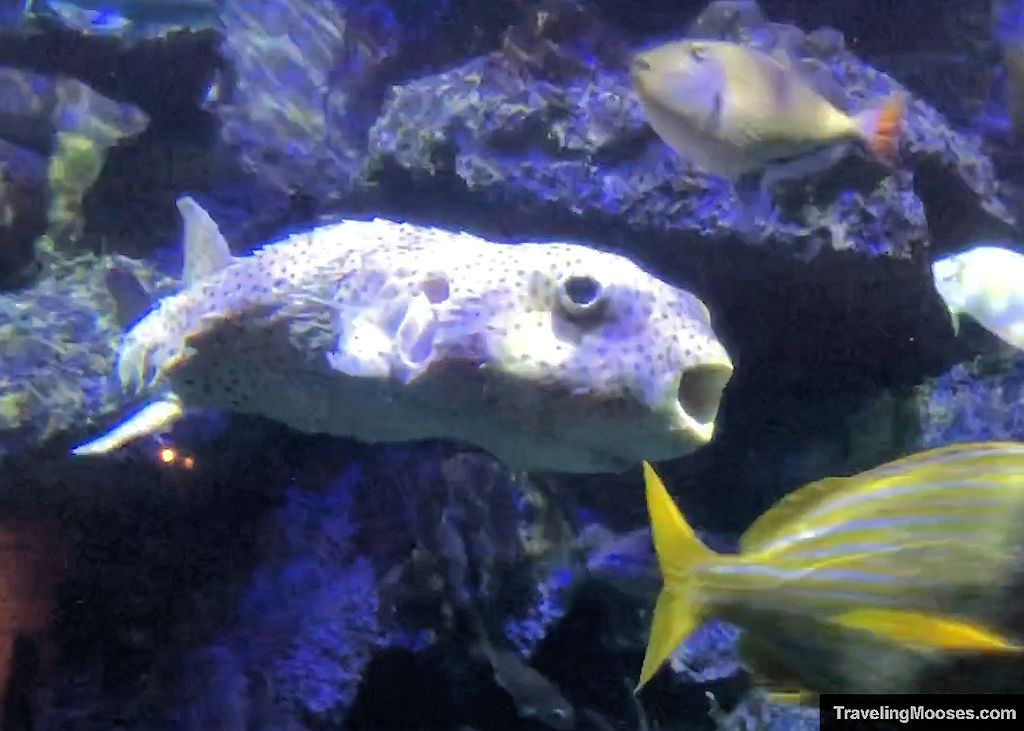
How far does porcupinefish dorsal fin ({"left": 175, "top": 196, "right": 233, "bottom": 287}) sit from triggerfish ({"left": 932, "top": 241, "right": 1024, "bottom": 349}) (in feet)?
9.07

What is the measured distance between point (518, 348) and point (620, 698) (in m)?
1.48

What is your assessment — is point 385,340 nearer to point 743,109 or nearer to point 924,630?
point 743,109

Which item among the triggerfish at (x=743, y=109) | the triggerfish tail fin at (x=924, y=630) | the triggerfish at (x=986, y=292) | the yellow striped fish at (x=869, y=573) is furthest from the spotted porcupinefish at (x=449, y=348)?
the triggerfish at (x=986, y=292)

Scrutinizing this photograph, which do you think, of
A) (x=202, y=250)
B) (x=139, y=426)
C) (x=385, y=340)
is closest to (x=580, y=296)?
(x=385, y=340)

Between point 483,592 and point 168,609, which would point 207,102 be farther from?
point 483,592

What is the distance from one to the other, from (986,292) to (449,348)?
235 cm

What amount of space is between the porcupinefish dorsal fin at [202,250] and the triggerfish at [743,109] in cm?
147

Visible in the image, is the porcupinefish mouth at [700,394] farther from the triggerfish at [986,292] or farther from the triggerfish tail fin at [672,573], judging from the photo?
the triggerfish at [986,292]

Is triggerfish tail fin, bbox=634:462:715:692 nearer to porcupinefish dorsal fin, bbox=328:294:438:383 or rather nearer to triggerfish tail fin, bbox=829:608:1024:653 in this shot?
triggerfish tail fin, bbox=829:608:1024:653

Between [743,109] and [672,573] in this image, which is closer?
[672,573]

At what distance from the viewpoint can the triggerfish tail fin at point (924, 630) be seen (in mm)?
1255

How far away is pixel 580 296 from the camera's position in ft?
7.01

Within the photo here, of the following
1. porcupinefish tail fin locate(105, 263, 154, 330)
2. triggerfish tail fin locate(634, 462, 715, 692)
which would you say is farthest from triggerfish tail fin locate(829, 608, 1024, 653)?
porcupinefish tail fin locate(105, 263, 154, 330)

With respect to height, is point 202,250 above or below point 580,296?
below
